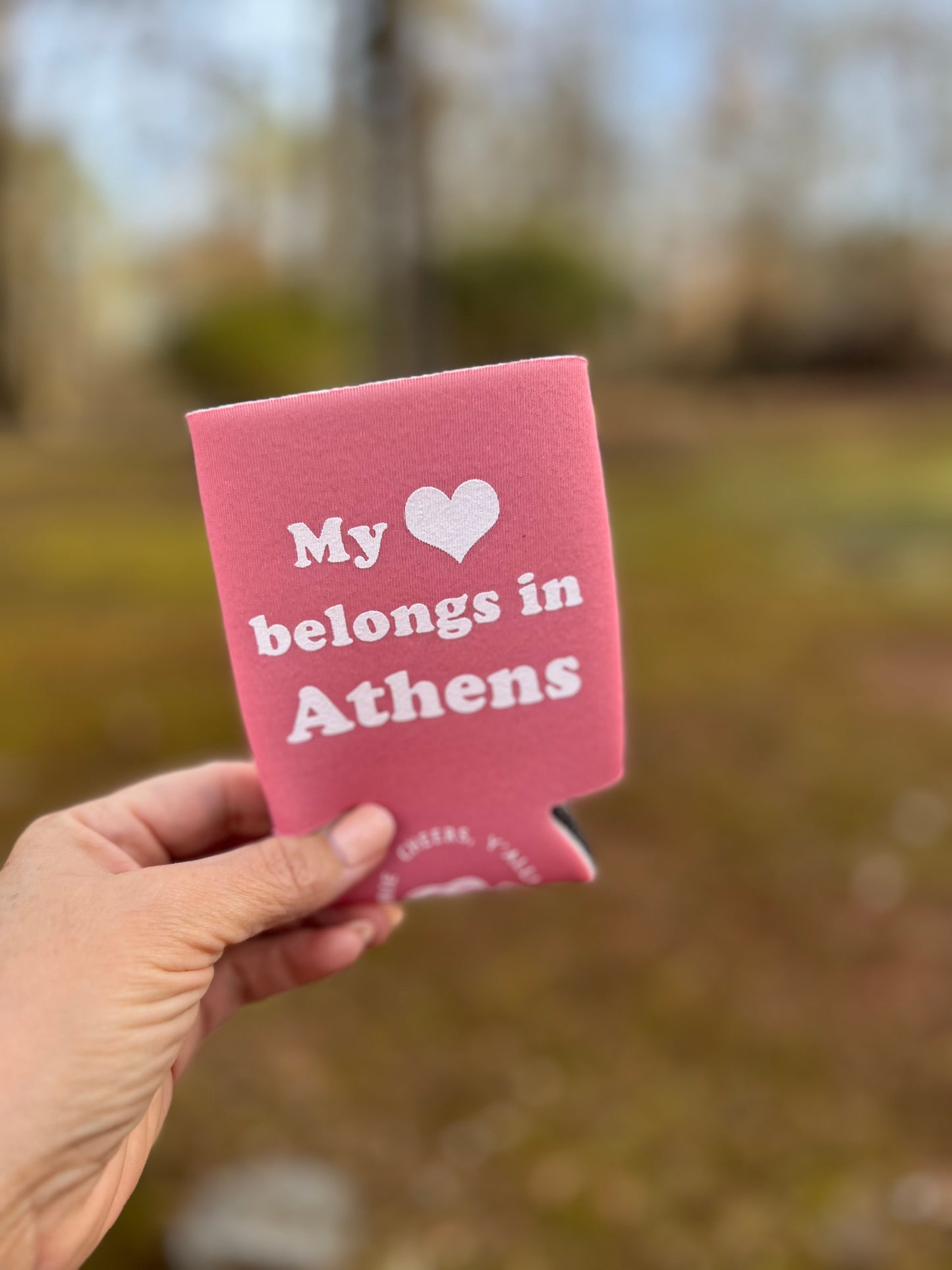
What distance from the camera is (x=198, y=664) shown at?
3.96 meters

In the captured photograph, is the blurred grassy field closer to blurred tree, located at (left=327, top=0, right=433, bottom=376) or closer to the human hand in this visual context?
the human hand

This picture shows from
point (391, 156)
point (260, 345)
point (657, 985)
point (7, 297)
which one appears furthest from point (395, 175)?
point (657, 985)

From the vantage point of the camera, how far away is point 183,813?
3.81ft

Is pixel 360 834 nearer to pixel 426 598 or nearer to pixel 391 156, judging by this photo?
pixel 426 598

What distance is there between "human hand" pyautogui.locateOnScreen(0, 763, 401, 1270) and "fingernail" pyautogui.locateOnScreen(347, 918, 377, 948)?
147mm

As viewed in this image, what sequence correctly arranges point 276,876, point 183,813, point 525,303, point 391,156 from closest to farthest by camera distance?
point 276,876 < point 183,813 < point 391,156 < point 525,303

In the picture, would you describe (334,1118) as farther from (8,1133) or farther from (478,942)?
(8,1133)

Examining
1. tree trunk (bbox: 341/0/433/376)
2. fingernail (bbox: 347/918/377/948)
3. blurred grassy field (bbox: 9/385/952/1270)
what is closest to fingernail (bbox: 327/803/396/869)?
fingernail (bbox: 347/918/377/948)

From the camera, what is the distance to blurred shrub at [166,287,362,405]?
622 centimetres

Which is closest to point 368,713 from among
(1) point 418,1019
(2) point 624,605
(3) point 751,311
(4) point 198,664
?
(1) point 418,1019

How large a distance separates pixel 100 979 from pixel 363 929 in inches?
15.0

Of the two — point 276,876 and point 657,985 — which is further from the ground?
point 276,876

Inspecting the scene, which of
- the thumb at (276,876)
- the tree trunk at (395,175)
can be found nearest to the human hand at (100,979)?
the thumb at (276,876)

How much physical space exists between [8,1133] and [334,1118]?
1.38m
